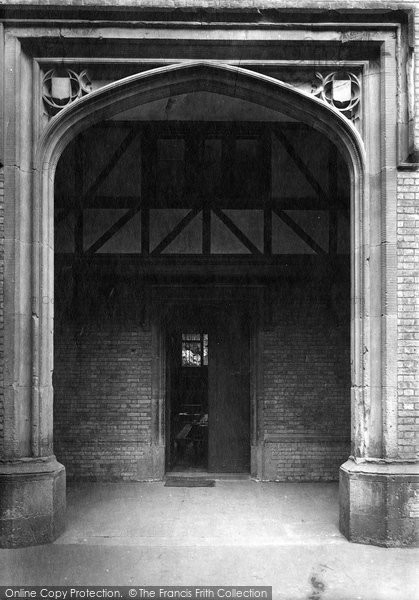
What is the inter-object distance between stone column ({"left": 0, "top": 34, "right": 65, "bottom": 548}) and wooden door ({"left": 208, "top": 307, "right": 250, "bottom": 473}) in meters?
3.11

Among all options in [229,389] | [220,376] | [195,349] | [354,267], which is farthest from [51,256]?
[229,389]

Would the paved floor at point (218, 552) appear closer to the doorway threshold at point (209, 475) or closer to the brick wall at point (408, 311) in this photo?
the doorway threshold at point (209, 475)

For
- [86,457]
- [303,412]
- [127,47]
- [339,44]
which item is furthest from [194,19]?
[86,457]

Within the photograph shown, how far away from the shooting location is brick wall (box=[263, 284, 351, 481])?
7988 millimetres

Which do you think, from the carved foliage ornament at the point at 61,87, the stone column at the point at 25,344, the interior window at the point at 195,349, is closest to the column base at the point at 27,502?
the stone column at the point at 25,344

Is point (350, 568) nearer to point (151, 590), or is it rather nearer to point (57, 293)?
point (151, 590)

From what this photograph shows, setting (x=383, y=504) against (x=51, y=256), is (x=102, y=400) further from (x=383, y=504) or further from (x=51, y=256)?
(x=383, y=504)

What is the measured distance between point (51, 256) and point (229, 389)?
149 inches

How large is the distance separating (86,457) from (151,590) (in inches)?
153

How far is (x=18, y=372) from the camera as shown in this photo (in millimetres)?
5387

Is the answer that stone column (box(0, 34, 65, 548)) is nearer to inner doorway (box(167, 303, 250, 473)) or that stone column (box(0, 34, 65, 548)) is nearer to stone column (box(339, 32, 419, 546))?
inner doorway (box(167, 303, 250, 473))

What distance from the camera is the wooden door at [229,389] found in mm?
8195

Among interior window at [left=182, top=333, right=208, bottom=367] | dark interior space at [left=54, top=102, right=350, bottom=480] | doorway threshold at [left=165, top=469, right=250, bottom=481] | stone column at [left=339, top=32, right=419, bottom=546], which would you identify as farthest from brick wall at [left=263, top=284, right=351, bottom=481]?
stone column at [left=339, top=32, right=419, bottom=546]

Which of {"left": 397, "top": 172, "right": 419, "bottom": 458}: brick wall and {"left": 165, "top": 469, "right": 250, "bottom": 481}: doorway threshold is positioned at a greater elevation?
{"left": 397, "top": 172, "right": 419, "bottom": 458}: brick wall
